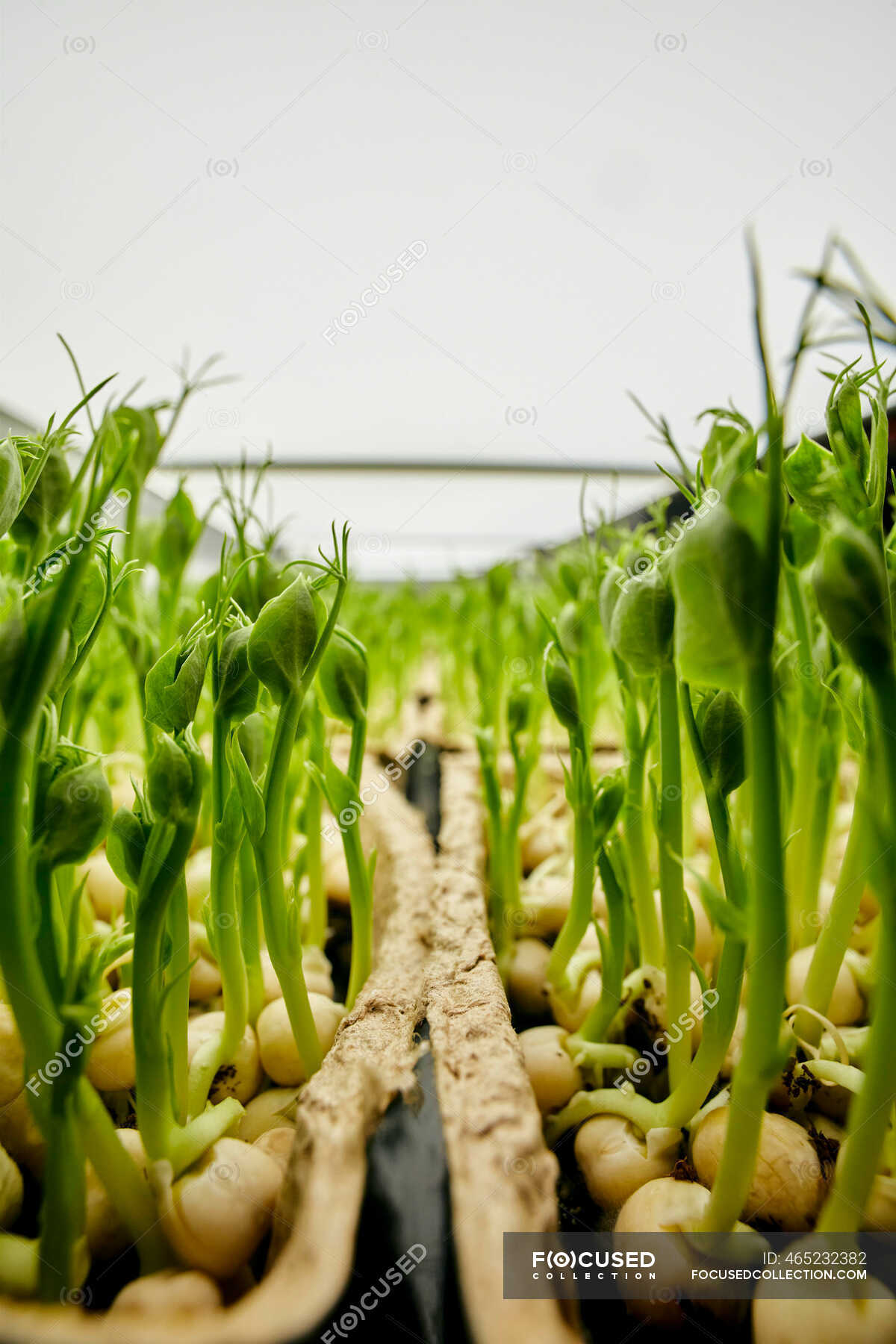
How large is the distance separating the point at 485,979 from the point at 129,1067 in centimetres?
20

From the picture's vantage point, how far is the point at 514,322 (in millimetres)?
1288

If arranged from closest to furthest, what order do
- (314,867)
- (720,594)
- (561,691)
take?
(720,594) → (561,691) → (314,867)

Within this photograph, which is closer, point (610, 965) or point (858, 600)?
point (858, 600)

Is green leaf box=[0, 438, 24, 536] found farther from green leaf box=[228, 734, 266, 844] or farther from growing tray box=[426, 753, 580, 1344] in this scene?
growing tray box=[426, 753, 580, 1344]

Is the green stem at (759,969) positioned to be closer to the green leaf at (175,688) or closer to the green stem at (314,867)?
the green leaf at (175,688)

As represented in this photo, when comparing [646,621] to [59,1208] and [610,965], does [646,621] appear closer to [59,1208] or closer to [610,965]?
[610,965]

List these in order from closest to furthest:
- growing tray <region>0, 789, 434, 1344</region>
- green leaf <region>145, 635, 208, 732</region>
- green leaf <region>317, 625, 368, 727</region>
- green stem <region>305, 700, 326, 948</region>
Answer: growing tray <region>0, 789, 434, 1344</region>, green leaf <region>145, 635, 208, 732</region>, green leaf <region>317, 625, 368, 727</region>, green stem <region>305, 700, 326, 948</region>

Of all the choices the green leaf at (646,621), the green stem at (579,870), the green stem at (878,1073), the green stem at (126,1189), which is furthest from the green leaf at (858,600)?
the green stem at (126,1189)

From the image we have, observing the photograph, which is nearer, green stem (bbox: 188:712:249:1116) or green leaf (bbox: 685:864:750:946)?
green leaf (bbox: 685:864:750:946)

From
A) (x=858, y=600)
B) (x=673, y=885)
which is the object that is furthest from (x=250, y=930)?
(x=858, y=600)

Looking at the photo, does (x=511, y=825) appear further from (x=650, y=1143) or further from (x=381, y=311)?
(x=381, y=311)

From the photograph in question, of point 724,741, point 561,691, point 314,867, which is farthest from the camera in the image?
point 314,867

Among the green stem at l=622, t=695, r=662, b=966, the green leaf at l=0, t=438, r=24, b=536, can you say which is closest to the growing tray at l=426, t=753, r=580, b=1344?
the green stem at l=622, t=695, r=662, b=966

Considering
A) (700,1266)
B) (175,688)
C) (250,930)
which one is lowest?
(700,1266)
